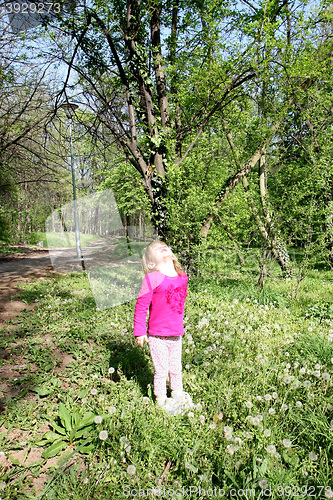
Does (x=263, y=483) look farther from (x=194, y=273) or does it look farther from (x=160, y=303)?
(x=194, y=273)

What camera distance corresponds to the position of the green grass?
80.0 inches

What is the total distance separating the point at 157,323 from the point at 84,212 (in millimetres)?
16561

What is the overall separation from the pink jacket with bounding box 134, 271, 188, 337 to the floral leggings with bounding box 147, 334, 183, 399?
9cm

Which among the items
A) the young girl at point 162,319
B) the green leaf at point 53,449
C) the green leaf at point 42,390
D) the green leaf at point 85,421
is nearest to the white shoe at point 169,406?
the young girl at point 162,319

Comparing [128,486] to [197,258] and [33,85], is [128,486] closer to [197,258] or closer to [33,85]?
[197,258]

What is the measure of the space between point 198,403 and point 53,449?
1.20 metres

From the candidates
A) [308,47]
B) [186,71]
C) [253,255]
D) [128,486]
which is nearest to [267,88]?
[308,47]

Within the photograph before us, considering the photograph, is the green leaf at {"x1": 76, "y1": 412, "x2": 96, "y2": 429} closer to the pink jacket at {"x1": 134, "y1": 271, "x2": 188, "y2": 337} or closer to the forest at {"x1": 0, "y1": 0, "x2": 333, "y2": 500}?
the forest at {"x1": 0, "y1": 0, "x2": 333, "y2": 500}

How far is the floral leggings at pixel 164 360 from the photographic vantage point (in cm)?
277

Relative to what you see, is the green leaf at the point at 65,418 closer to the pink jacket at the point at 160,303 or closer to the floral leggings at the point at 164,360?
the floral leggings at the point at 164,360

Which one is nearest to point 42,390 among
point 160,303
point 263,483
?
point 160,303

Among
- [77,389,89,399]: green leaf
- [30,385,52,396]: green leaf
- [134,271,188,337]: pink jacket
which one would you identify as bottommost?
[30,385,52,396]: green leaf

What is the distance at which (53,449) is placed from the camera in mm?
2361

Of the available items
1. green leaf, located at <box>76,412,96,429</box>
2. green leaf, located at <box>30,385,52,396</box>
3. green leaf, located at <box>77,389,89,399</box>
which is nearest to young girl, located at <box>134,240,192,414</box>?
green leaf, located at <box>76,412,96,429</box>
